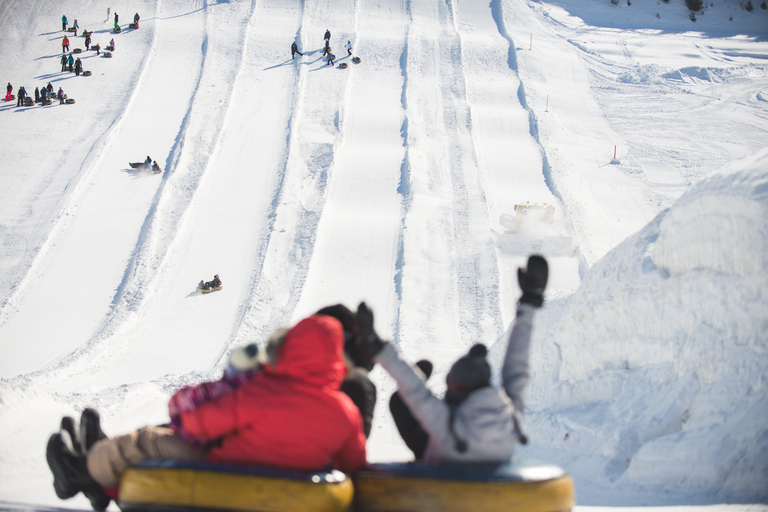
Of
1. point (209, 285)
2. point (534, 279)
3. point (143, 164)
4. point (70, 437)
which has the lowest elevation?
point (209, 285)

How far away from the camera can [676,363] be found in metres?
5.48

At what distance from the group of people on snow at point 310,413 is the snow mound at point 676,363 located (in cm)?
231

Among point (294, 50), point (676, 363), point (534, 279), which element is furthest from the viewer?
point (294, 50)

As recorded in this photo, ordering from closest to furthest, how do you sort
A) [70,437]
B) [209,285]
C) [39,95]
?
[70,437] < [209,285] < [39,95]

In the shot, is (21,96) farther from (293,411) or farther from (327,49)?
(293,411)

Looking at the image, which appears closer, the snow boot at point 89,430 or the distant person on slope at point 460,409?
the distant person on slope at point 460,409

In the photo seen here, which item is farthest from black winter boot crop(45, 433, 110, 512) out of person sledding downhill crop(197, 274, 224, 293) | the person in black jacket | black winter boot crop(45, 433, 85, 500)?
person sledding downhill crop(197, 274, 224, 293)

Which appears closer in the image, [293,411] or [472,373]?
[293,411]

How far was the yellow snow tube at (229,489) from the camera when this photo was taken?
2701 millimetres

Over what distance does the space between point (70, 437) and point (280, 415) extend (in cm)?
146

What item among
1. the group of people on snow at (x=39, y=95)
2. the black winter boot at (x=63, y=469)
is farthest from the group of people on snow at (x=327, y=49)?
the black winter boot at (x=63, y=469)

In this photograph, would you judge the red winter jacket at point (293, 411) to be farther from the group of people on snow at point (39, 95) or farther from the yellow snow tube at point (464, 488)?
Answer: the group of people on snow at point (39, 95)

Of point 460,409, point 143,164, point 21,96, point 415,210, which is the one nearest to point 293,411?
point 460,409

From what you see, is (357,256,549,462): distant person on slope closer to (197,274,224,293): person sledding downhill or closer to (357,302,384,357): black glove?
(357,302,384,357): black glove
